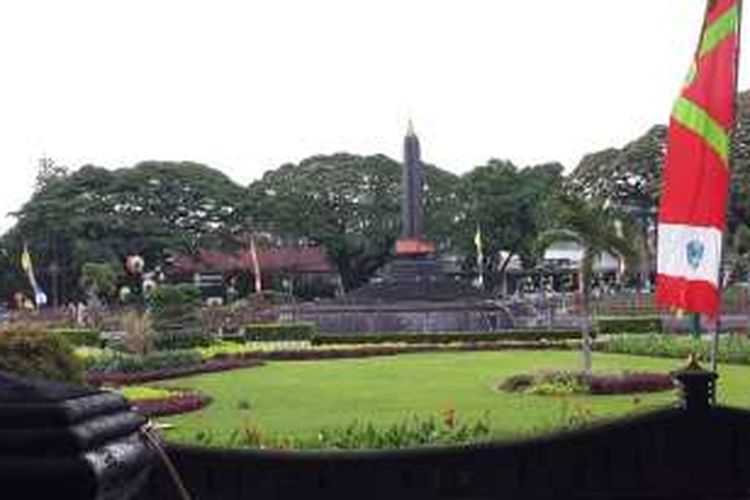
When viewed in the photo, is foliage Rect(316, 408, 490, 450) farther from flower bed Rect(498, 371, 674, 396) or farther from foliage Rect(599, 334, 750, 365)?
foliage Rect(599, 334, 750, 365)

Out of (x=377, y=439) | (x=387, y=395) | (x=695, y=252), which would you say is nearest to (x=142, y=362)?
(x=387, y=395)

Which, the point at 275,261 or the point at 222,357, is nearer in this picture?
the point at 222,357

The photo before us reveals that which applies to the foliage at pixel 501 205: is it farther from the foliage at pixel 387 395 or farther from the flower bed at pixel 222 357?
the foliage at pixel 387 395

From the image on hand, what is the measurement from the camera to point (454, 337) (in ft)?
125

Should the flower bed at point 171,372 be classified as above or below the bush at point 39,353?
below

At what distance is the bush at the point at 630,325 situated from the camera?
42000 millimetres

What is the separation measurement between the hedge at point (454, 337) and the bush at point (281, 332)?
3168 millimetres

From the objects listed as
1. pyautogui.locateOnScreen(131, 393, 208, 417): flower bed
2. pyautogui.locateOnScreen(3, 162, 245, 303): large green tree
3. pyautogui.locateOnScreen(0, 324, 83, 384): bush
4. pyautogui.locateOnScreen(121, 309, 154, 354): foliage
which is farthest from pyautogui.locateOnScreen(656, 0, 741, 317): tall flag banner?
pyautogui.locateOnScreen(3, 162, 245, 303): large green tree

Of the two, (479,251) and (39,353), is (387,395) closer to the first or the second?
(39,353)

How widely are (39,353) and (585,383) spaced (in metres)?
9.09

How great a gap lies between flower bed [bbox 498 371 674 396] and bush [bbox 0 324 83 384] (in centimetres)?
743

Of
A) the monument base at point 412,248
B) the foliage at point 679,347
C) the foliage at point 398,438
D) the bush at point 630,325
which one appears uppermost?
the monument base at point 412,248

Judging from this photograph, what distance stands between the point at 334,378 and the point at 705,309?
15165 millimetres

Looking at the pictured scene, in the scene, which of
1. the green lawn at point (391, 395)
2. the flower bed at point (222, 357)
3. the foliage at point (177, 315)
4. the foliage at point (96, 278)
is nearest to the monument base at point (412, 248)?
the foliage at point (96, 278)
